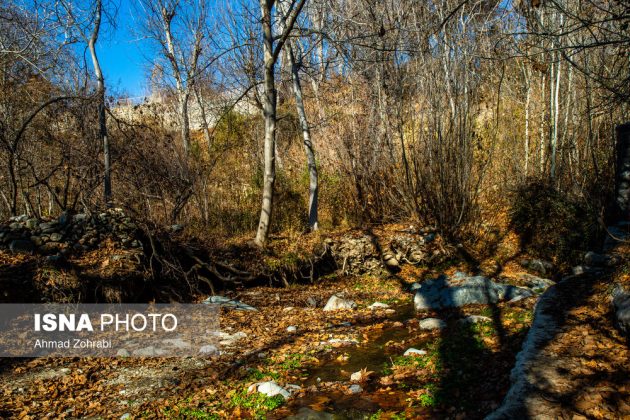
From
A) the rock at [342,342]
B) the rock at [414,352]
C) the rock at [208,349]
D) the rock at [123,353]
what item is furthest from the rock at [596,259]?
the rock at [123,353]

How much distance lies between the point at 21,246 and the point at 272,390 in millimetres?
3977

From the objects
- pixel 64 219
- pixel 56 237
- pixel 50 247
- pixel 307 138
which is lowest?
pixel 50 247

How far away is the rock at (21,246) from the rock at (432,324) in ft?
15.4

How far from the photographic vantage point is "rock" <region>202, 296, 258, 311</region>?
20.3 ft

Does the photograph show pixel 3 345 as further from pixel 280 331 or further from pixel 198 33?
pixel 198 33

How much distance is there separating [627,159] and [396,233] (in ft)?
12.3

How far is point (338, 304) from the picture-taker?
20.6ft

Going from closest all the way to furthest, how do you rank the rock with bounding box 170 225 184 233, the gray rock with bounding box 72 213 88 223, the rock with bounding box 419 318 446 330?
the rock with bounding box 419 318 446 330
the gray rock with bounding box 72 213 88 223
the rock with bounding box 170 225 184 233

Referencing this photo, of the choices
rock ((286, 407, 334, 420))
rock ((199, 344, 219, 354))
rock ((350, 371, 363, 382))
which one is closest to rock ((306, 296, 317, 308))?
rock ((199, 344, 219, 354))

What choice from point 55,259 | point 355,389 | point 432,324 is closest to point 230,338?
point 355,389

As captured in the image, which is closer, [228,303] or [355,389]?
[355,389]

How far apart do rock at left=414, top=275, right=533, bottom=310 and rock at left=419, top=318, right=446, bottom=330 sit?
2.16ft

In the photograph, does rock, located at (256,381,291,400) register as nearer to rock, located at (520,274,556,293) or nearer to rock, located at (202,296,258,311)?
rock, located at (202,296,258,311)

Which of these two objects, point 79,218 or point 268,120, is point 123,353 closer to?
point 79,218
